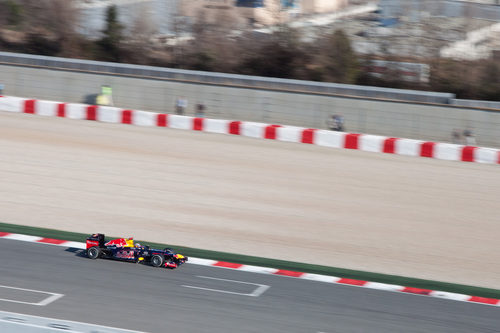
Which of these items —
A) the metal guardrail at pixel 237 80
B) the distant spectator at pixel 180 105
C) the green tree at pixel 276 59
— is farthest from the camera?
the green tree at pixel 276 59

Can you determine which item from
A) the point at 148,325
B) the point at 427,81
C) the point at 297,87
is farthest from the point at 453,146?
the point at 148,325

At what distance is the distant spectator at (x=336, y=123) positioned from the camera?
20.3 m

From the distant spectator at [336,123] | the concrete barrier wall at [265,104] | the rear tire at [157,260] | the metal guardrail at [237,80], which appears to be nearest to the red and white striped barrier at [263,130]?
the distant spectator at [336,123]

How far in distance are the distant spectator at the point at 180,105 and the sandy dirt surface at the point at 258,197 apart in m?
1.70

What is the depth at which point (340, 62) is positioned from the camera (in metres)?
25.0

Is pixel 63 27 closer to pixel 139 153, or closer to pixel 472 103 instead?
pixel 139 153

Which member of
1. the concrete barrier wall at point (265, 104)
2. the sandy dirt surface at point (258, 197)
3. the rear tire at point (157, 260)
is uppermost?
the concrete barrier wall at point (265, 104)

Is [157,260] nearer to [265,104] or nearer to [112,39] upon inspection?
[265,104]

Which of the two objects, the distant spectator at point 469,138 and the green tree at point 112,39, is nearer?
the distant spectator at point 469,138

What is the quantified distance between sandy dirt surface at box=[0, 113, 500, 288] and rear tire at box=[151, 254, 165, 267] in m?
1.32

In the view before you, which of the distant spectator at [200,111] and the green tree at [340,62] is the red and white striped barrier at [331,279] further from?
the green tree at [340,62]

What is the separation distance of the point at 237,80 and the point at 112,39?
7.76 metres

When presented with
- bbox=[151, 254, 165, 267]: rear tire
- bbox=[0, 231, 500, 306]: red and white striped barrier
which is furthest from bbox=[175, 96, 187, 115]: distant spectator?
bbox=[151, 254, 165, 267]: rear tire

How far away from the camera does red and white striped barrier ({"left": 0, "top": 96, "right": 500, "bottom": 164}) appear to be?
18453mm
